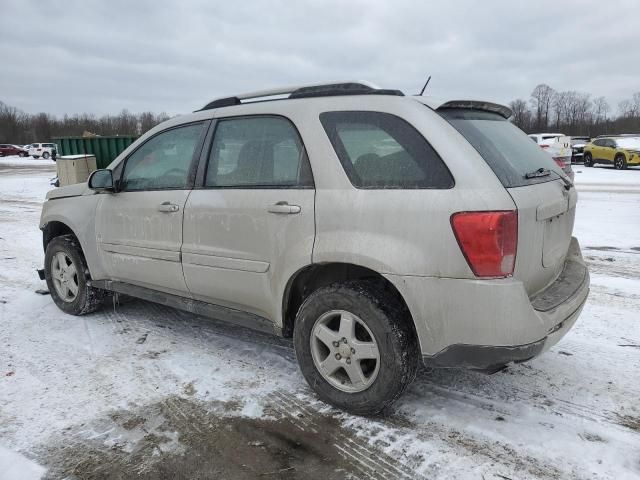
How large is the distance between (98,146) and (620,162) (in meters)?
23.3

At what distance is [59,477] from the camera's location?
2.47 metres

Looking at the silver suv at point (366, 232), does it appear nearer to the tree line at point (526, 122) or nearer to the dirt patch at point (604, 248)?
the dirt patch at point (604, 248)

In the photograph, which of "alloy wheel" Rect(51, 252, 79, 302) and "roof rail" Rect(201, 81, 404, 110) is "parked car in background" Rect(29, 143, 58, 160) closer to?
"alloy wheel" Rect(51, 252, 79, 302)

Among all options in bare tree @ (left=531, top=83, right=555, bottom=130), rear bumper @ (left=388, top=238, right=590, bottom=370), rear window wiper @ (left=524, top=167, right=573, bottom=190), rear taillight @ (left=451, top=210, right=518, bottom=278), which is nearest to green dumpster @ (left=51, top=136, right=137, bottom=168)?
rear window wiper @ (left=524, top=167, right=573, bottom=190)

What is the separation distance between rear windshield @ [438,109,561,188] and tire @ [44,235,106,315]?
3615mm

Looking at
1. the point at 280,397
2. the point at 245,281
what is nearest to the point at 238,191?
the point at 245,281

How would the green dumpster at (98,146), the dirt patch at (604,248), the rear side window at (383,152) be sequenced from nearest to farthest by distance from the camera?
the rear side window at (383,152), the dirt patch at (604,248), the green dumpster at (98,146)

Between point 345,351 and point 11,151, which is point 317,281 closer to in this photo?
point 345,351

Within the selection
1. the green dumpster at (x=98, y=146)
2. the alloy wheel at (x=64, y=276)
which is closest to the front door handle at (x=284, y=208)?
the alloy wheel at (x=64, y=276)

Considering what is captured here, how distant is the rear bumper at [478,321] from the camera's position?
2490mm

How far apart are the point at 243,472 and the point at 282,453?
239 mm

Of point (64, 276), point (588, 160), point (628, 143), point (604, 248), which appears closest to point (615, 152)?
point (628, 143)

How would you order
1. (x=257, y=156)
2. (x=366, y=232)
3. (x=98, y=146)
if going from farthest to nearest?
(x=98, y=146), (x=257, y=156), (x=366, y=232)

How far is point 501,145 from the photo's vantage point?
296 centimetres
